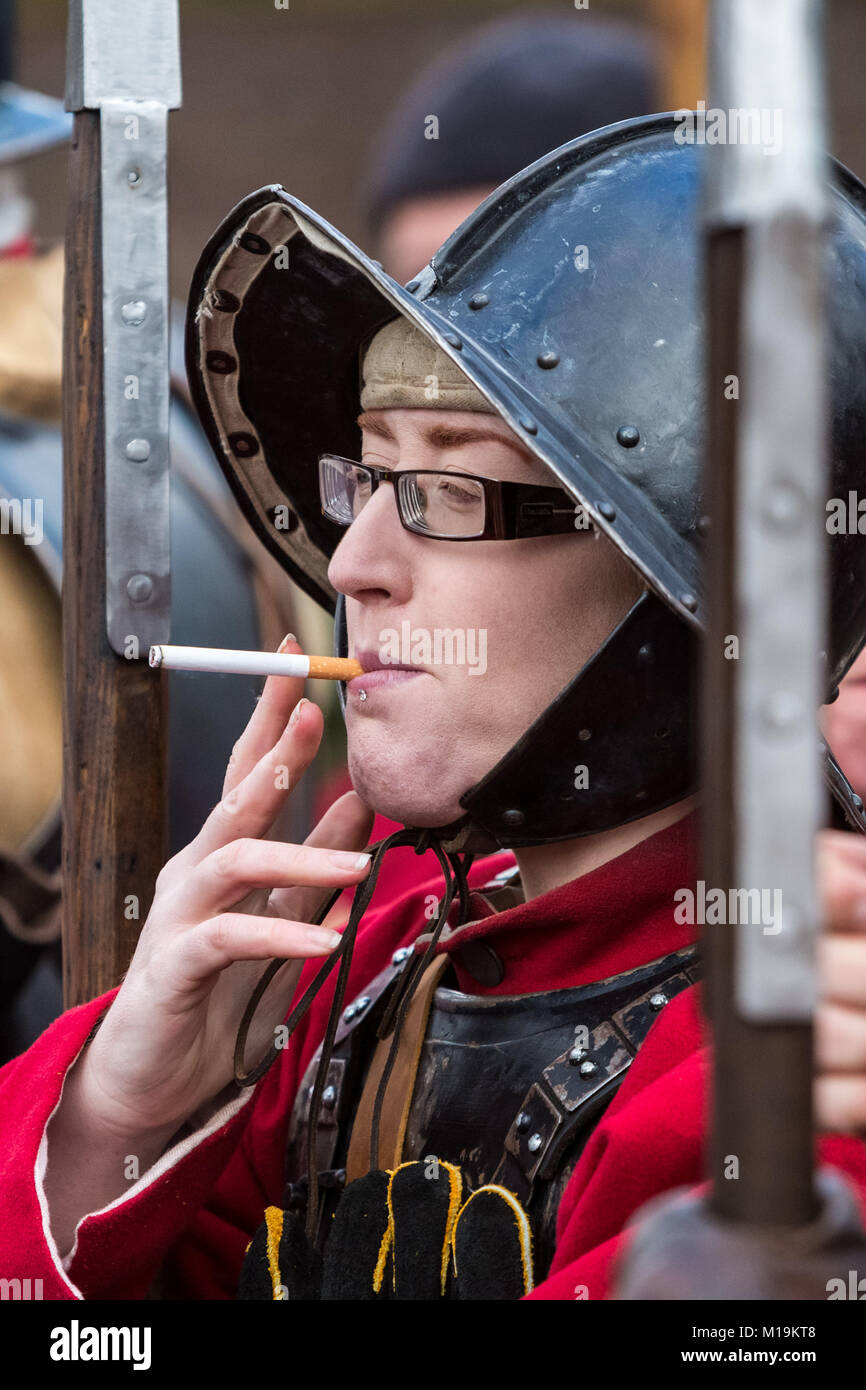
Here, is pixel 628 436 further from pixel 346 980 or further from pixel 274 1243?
pixel 274 1243

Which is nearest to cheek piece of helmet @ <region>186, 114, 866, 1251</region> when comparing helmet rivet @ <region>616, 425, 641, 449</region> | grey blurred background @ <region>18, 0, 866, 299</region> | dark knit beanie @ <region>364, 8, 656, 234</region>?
Answer: helmet rivet @ <region>616, 425, 641, 449</region>

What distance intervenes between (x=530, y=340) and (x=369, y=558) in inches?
11.4

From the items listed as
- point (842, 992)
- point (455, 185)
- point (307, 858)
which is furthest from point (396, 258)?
point (842, 992)

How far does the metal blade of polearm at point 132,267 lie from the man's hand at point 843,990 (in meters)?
1.22

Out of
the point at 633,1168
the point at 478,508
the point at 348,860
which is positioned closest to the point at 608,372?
the point at 478,508

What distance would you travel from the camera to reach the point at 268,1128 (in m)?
2.13

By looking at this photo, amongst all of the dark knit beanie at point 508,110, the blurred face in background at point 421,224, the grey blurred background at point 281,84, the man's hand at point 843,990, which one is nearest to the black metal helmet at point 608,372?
the man's hand at point 843,990

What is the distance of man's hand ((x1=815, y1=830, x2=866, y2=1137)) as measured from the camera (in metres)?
1.08

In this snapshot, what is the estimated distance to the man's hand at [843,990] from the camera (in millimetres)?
1078

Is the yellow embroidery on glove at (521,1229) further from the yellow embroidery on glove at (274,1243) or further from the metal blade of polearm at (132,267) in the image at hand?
the metal blade of polearm at (132,267)

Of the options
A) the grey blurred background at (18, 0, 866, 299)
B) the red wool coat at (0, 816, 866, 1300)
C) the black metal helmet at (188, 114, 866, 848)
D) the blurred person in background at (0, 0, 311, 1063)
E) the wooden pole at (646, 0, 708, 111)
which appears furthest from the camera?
the grey blurred background at (18, 0, 866, 299)

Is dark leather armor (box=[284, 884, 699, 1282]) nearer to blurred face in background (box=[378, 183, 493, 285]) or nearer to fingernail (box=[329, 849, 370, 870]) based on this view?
fingernail (box=[329, 849, 370, 870])

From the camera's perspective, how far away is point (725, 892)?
0.88 metres

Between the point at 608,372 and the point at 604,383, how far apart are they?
0.01m
